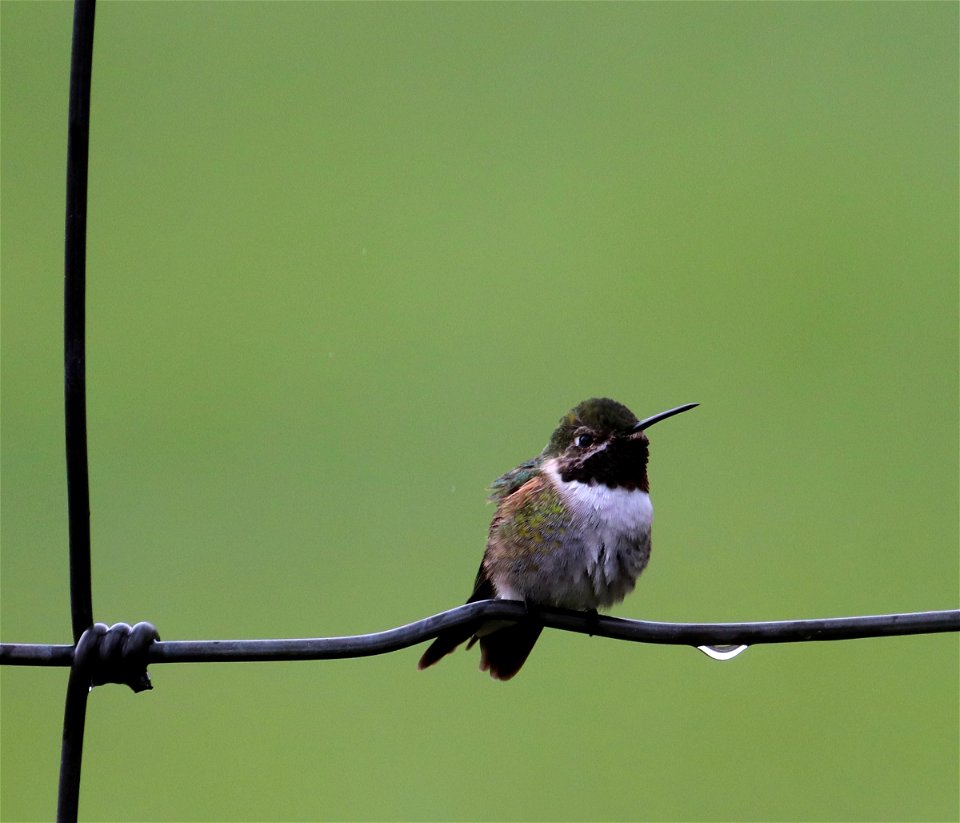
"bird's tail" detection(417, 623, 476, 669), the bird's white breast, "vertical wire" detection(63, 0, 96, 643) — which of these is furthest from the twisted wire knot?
the bird's white breast

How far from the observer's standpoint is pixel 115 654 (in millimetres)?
1842

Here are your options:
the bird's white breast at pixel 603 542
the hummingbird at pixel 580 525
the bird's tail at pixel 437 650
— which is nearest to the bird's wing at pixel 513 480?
the hummingbird at pixel 580 525

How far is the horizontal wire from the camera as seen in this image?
6.06ft

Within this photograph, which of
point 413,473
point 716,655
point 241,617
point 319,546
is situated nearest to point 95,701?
point 241,617

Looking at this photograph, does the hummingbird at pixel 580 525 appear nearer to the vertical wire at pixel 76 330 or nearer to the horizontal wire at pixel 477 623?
the horizontal wire at pixel 477 623

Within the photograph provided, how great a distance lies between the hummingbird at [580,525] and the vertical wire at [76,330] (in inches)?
56.2

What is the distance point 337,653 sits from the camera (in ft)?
6.25

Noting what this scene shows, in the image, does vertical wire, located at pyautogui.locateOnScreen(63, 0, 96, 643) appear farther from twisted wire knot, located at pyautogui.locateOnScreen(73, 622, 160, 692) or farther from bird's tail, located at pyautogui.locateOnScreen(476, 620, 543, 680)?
bird's tail, located at pyautogui.locateOnScreen(476, 620, 543, 680)

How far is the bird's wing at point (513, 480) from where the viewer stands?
3422 millimetres

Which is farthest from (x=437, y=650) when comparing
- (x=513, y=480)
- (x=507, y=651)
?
(x=513, y=480)

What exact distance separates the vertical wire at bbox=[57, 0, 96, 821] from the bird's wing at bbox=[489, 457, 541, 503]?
1.83 meters

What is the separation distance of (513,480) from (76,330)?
1.96m

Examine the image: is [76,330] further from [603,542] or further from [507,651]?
[507,651]

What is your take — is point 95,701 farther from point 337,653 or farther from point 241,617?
point 337,653
